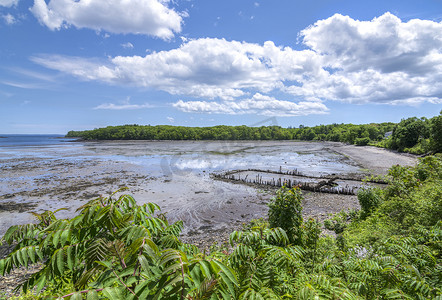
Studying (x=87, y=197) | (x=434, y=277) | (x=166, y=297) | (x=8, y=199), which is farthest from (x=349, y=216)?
(x=8, y=199)

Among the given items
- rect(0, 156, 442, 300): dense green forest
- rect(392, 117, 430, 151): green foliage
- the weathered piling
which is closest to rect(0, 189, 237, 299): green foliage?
rect(0, 156, 442, 300): dense green forest

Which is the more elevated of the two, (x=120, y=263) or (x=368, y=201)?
(x=120, y=263)

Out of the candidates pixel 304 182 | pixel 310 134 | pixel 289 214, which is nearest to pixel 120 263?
pixel 289 214

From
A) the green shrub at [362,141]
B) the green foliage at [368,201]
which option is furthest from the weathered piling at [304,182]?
the green shrub at [362,141]

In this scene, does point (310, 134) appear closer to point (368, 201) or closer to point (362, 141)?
point (362, 141)

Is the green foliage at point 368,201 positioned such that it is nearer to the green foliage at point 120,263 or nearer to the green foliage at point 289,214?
the green foliage at point 289,214

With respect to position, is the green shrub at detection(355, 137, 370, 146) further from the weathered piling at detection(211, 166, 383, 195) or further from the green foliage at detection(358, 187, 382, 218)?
the green foliage at detection(358, 187, 382, 218)

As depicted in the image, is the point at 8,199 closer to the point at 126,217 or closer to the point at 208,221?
the point at 208,221

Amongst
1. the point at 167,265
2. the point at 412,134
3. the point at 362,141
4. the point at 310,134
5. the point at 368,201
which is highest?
the point at 310,134

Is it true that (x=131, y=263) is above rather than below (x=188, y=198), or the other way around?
above

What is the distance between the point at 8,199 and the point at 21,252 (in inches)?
1201

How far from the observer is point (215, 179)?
34625 mm

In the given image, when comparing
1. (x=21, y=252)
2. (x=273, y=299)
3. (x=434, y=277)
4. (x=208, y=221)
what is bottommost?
(x=208, y=221)

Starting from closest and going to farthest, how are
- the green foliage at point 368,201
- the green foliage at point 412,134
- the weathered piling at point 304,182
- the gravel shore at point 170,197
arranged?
the green foliage at point 368,201
the gravel shore at point 170,197
the weathered piling at point 304,182
the green foliage at point 412,134
